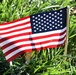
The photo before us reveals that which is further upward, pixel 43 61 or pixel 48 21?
pixel 48 21

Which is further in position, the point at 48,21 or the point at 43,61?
the point at 43,61

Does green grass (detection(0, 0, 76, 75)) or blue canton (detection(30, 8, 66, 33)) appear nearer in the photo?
blue canton (detection(30, 8, 66, 33))

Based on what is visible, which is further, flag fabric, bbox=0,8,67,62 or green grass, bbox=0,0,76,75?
green grass, bbox=0,0,76,75

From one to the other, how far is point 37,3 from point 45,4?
0.35 feet

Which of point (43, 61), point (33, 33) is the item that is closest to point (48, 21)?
point (33, 33)

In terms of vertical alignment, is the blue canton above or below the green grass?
above

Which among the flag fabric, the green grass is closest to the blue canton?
the flag fabric

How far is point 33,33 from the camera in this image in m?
2.10

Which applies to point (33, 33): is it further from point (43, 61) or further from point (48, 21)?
point (43, 61)

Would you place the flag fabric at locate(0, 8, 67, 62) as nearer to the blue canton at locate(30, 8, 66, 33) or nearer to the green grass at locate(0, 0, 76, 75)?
the blue canton at locate(30, 8, 66, 33)

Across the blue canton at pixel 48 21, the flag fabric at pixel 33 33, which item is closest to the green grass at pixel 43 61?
the flag fabric at pixel 33 33

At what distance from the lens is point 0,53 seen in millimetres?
2396

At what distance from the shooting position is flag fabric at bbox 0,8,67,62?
2039 millimetres

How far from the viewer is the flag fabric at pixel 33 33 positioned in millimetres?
2039
